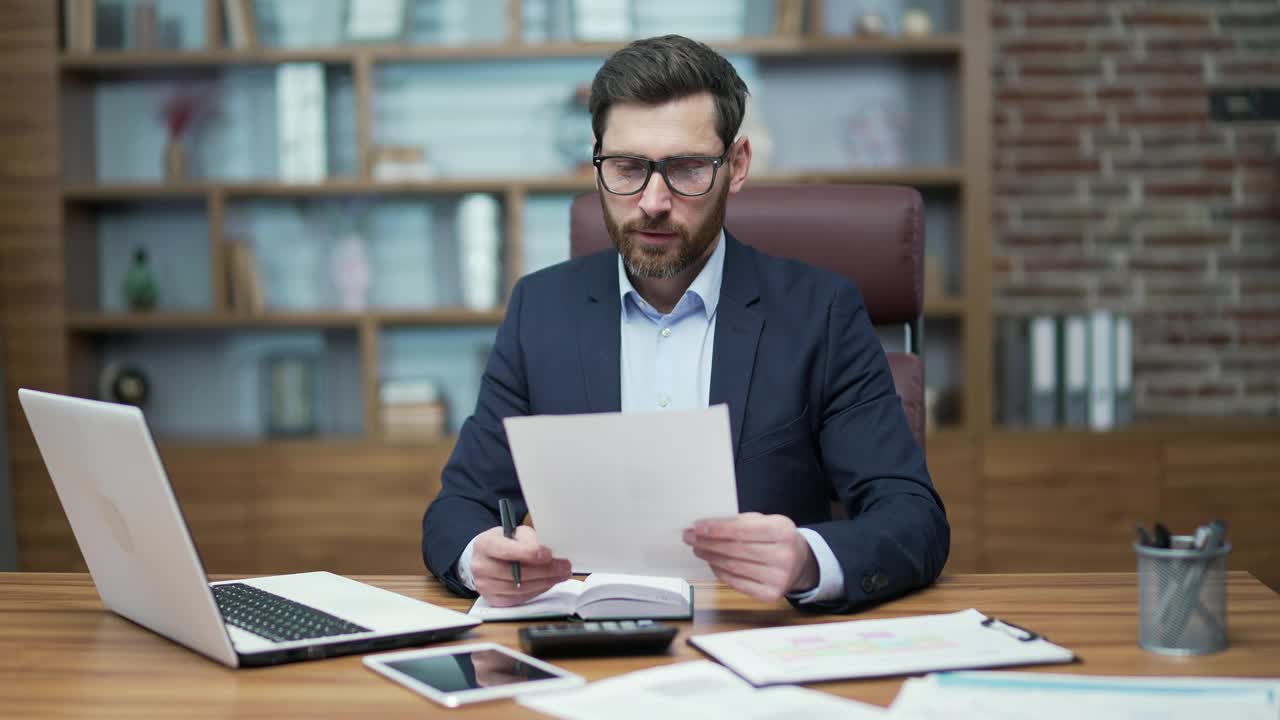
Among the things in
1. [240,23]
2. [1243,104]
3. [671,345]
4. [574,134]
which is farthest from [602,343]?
[1243,104]

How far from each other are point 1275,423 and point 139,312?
314 cm

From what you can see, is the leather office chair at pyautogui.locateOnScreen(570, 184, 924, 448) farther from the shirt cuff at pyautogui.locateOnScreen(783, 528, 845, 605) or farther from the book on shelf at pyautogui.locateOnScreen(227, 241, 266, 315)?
the book on shelf at pyautogui.locateOnScreen(227, 241, 266, 315)

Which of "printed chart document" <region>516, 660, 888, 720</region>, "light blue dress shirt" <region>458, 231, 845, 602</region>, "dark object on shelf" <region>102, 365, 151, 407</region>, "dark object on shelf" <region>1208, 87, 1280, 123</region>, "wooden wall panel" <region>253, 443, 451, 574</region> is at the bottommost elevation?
"wooden wall panel" <region>253, 443, 451, 574</region>

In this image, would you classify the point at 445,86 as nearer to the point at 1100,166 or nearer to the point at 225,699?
the point at 1100,166

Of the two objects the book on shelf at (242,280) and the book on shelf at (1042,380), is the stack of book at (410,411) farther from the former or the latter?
the book on shelf at (1042,380)

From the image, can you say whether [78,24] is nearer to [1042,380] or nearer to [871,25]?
[871,25]

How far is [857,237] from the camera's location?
185cm

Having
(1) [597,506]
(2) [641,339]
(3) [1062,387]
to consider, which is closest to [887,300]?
(2) [641,339]

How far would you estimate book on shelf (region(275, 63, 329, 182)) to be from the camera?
341cm

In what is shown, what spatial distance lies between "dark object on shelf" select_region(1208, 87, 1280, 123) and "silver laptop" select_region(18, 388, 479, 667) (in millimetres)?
3040

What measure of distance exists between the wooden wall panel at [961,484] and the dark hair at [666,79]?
5.58 ft

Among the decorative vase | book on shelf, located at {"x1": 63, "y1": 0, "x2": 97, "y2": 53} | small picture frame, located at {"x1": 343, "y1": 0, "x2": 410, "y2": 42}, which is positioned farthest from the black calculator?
book on shelf, located at {"x1": 63, "y1": 0, "x2": 97, "y2": 53}

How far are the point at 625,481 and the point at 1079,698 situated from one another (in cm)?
41

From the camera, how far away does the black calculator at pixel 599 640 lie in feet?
3.42
